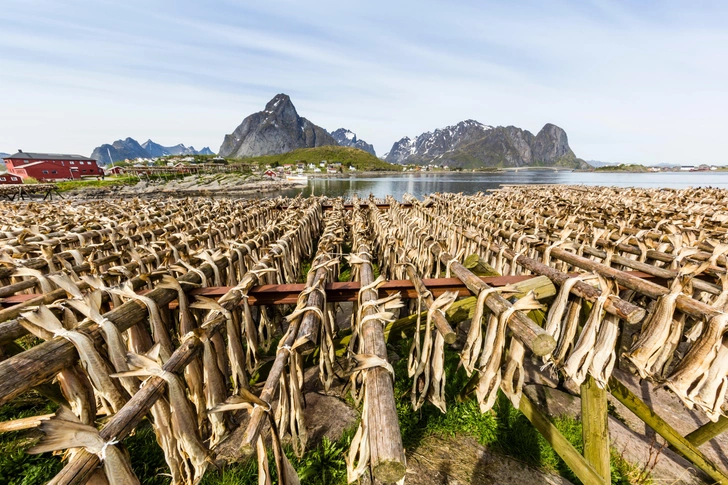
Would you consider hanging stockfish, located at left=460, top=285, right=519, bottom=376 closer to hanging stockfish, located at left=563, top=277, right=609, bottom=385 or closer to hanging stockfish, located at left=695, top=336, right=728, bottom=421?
hanging stockfish, located at left=563, top=277, right=609, bottom=385

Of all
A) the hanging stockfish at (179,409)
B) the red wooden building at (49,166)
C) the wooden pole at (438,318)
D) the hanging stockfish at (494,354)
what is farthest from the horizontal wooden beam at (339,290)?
the red wooden building at (49,166)

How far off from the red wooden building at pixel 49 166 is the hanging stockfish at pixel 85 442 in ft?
371

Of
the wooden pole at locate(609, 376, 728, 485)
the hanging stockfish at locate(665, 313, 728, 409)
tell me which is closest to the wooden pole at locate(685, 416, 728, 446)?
the wooden pole at locate(609, 376, 728, 485)

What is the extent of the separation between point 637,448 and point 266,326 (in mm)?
5434

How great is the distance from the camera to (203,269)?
3.90 metres

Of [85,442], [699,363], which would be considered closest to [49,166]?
[85,442]

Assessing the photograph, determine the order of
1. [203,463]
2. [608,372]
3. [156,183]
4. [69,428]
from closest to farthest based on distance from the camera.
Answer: [69,428] → [203,463] → [608,372] → [156,183]

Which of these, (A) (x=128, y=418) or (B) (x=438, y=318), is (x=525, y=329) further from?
(A) (x=128, y=418)

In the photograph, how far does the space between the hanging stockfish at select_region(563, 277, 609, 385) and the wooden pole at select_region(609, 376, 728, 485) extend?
42.2 inches

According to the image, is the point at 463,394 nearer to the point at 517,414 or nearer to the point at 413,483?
the point at 517,414

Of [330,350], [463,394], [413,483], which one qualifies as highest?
[330,350]

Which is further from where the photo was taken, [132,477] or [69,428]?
[132,477]

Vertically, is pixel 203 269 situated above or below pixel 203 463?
above

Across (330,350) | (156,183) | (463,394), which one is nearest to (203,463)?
(330,350)
